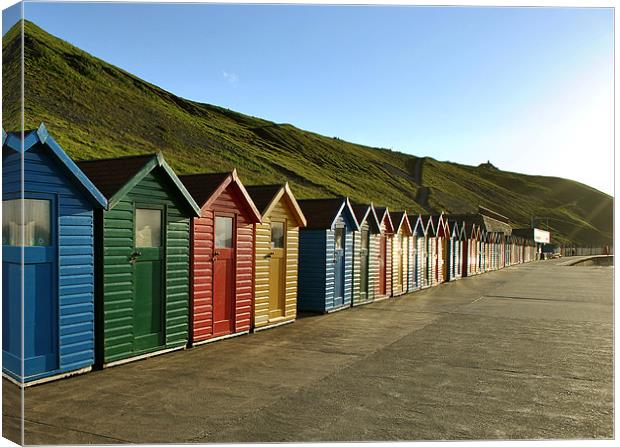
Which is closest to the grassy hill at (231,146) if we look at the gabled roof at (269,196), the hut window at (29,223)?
the hut window at (29,223)

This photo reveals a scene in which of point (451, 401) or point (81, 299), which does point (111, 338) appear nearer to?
point (81, 299)

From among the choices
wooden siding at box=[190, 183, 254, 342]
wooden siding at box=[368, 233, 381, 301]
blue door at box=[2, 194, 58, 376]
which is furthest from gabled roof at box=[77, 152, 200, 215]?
wooden siding at box=[368, 233, 381, 301]

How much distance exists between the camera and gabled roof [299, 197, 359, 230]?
16.5 meters

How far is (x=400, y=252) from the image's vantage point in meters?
23.0

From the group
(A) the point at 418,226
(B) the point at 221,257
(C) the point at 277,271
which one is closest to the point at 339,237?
(C) the point at 277,271

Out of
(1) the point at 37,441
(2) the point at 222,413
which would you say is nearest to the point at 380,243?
(2) the point at 222,413

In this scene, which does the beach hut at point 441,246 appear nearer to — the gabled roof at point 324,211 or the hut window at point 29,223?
the gabled roof at point 324,211

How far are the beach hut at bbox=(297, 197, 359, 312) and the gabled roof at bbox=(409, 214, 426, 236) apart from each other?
7826mm

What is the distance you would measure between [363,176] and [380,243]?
98.0m

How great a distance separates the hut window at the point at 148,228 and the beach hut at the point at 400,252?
13206 mm

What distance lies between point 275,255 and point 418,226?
1225 cm

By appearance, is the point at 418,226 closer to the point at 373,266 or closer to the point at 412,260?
the point at 412,260

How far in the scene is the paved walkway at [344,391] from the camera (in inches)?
250

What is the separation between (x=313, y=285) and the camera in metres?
16.5
